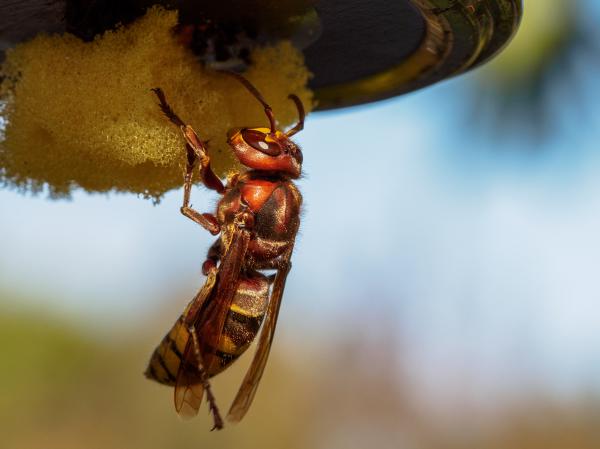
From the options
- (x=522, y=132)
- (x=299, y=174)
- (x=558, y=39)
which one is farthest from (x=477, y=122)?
(x=299, y=174)

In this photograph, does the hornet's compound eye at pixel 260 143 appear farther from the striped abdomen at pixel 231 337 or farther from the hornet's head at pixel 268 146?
the striped abdomen at pixel 231 337

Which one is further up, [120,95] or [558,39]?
[558,39]

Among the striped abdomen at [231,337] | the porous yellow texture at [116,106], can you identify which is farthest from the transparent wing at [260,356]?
the porous yellow texture at [116,106]

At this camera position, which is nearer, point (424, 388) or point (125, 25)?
point (125, 25)

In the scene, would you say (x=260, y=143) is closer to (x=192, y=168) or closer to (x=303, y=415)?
(x=192, y=168)

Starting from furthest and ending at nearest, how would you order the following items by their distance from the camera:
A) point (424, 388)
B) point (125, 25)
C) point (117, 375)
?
point (117, 375), point (424, 388), point (125, 25)

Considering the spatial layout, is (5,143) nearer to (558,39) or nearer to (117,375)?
(558,39)

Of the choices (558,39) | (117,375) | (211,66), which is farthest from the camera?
(117,375)

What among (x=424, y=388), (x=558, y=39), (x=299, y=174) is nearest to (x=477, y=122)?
(x=558, y=39)
